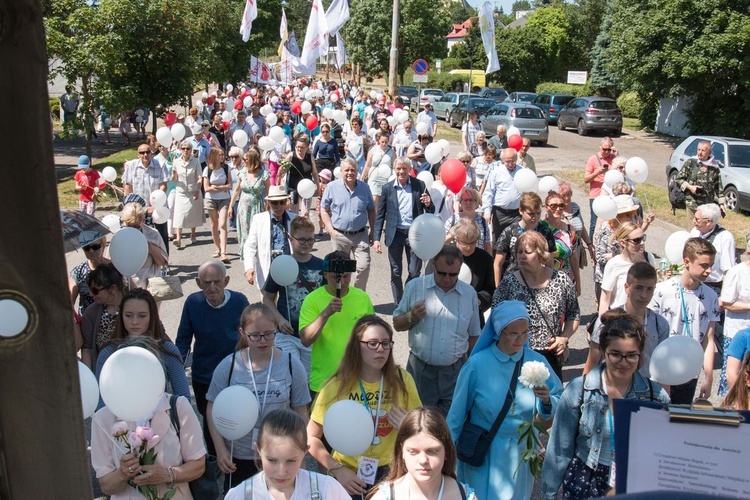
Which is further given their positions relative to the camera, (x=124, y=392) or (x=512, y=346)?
(x=512, y=346)

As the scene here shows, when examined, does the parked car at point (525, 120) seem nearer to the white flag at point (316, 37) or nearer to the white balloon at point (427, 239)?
the white flag at point (316, 37)

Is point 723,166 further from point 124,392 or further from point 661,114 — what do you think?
point 661,114

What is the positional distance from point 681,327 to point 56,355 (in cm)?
507

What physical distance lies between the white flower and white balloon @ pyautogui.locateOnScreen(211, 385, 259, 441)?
4.87 feet

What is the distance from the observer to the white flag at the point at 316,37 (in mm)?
21986

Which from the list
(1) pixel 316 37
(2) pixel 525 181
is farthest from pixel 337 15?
(2) pixel 525 181

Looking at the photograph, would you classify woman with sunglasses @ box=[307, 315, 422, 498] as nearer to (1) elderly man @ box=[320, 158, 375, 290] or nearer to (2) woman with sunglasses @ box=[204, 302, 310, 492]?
(2) woman with sunglasses @ box=[204, 302, 310, 492]

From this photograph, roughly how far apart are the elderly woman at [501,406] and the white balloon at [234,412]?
116 cm

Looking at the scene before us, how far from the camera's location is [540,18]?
6109cm

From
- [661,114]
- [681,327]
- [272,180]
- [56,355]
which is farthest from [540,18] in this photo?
[56,355]

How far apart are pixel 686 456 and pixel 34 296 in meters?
1.72

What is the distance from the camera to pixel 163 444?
3.65 meters

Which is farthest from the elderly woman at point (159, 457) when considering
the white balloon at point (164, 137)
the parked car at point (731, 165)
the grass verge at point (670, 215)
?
the parked car at point (731, 165)

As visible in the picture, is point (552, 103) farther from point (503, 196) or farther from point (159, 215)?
point (159, 215)
